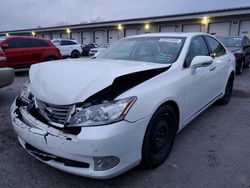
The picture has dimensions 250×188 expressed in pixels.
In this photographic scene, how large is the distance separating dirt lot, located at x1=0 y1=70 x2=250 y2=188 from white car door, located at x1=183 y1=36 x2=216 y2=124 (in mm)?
415

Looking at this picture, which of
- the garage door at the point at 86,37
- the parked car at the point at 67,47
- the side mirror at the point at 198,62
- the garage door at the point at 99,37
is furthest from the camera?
the garage door at the point at 86,37

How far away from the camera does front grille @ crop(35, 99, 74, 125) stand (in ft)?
7.12

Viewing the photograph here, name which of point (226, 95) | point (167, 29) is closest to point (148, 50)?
point (226, 95)

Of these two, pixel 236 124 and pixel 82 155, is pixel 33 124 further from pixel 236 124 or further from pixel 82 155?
pixel 236 124

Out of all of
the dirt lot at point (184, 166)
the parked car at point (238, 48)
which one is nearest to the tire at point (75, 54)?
the parked car at point (238, 48)

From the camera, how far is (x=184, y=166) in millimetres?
2748

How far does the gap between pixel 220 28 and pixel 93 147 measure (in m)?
22.4

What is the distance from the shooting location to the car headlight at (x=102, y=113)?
2.05 metres

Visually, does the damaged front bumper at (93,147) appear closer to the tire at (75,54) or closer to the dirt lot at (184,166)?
the dirt lot at (184,166)

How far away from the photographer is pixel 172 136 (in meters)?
2.96

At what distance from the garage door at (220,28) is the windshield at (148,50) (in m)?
19.9

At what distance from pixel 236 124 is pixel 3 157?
3673 millimetres

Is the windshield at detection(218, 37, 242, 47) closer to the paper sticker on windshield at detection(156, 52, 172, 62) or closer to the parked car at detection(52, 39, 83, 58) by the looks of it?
the paper sticker on windshield at detection(156, 52, 172, 62)

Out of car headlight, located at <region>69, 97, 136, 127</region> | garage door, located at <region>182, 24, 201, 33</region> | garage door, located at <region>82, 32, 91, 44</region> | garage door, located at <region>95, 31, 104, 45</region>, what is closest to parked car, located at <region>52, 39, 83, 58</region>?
garage door, located at <region>182, 24, 201, 33</region>
